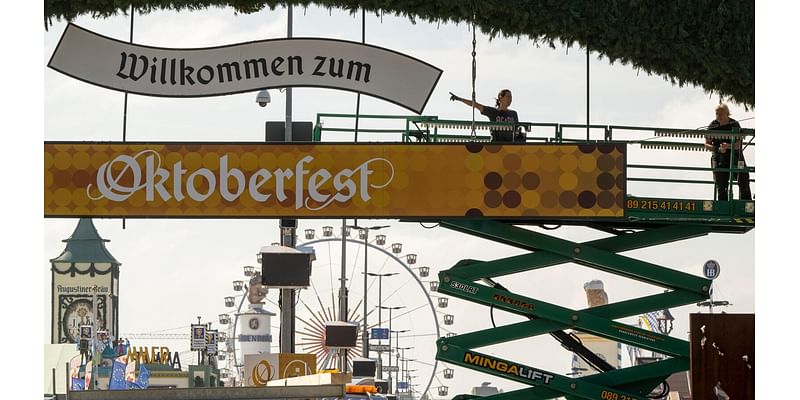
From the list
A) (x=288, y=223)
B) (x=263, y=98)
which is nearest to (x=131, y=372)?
(x=263, y=98)

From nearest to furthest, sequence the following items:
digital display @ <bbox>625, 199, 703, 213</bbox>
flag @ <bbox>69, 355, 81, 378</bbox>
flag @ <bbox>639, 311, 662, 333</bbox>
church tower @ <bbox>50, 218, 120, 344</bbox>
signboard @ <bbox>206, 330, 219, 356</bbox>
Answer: digital display @ <bbox>625, 199, 703, 213</bbox>
flag @ <bbox>639, 311, 662, 333</bbox>
signboard @ <bbox>206, 330, 219, 356</bbox>
flag @ <bbox>69, 355, 81, 378</bbox>
church tower @ <bbox>50, 218, 120, 344</bbox>

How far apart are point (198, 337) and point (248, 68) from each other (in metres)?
44.3

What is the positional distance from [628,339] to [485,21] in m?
5.17

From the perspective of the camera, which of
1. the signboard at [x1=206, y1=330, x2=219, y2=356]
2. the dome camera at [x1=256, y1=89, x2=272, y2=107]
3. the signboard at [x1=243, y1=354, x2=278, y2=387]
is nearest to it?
the signboard at [x1=243, y1=354, x2=278, y2=387]

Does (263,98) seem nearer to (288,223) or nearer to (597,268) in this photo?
(288,223)

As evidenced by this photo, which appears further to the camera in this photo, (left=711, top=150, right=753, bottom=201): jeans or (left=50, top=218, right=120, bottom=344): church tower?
(left=50, top=218, right=120, bottom=344): church tower

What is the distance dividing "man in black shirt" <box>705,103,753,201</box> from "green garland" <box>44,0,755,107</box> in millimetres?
547

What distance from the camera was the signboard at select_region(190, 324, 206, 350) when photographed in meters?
64.6

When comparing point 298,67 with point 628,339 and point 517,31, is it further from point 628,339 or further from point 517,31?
point 628,339

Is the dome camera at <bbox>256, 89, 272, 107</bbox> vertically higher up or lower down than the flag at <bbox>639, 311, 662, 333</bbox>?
higher up

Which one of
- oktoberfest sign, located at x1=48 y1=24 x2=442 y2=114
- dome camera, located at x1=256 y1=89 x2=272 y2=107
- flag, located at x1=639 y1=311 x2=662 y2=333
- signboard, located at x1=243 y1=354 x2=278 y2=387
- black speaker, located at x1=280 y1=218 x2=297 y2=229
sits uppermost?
dome camera, located at x1=256 y1=89 x2=272 y2=107

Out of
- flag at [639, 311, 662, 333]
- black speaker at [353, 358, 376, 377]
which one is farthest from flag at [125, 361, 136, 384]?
black speaker at [353, 358, 376, 377]

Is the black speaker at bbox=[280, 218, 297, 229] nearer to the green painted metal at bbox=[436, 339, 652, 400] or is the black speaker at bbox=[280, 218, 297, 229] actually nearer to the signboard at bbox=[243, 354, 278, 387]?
the green painted metal at bbox=[436, 339, 652, 400]

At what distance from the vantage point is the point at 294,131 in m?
21.8
